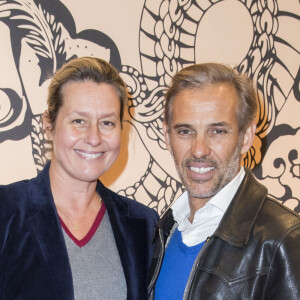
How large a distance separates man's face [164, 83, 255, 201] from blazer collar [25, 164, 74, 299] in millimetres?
458

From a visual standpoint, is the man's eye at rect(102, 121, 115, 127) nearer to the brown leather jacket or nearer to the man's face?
the man's face

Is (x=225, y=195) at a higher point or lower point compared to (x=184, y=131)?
lower

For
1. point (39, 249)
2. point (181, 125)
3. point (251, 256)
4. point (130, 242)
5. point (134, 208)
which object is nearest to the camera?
point (251, 256)

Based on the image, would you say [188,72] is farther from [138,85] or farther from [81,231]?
[138,85]

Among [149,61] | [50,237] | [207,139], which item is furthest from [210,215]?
[149,61]

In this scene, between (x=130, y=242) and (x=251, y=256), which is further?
(x=130, y=242)

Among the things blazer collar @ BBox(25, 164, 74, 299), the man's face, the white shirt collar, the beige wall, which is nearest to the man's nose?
the man's face

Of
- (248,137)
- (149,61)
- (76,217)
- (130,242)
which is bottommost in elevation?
(130,242)

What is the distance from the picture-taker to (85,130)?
1606 millimetres

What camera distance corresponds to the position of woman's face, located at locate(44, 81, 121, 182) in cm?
159

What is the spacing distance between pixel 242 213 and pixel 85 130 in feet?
1.99

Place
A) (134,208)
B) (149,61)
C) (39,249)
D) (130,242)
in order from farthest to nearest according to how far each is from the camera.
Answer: (149,61), (134,208), (130,242), (39,249)

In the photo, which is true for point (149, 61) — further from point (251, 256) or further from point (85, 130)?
point (251, 256)

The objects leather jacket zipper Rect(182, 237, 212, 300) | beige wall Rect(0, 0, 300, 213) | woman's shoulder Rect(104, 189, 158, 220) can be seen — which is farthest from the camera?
beige wall Rect(0, 0, 300, 213)
